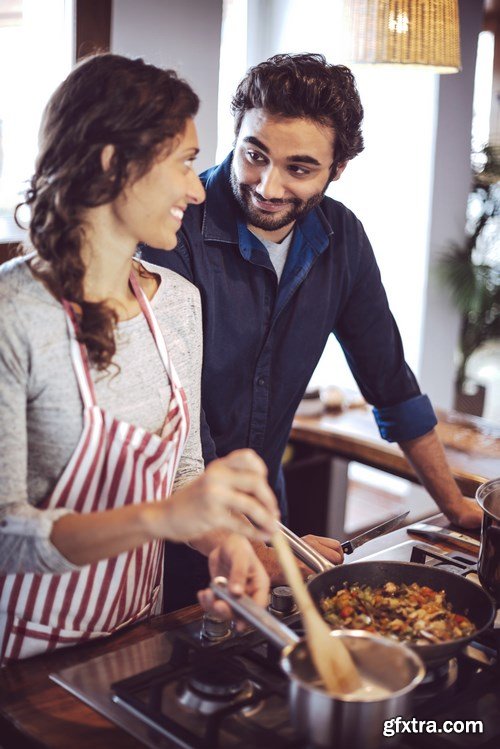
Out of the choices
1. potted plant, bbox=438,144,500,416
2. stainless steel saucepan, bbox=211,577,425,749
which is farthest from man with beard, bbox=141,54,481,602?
potted plant, bbox=438,144,500,416

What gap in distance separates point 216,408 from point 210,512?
0.97 m

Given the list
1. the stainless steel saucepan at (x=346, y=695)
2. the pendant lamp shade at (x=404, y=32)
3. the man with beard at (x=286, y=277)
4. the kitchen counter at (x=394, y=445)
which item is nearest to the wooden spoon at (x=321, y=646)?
the stainless steel saucepan at (x=346, y=695)

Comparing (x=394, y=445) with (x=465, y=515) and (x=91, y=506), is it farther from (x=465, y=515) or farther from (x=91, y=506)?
(x=91, y=506)

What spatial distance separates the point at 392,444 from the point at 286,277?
132cm

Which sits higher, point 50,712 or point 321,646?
point 321,646

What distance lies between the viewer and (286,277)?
6.96 ft

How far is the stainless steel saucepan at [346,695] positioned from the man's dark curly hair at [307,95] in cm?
113

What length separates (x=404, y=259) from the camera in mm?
5805

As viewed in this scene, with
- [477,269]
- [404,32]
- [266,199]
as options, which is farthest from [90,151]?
[477,269]

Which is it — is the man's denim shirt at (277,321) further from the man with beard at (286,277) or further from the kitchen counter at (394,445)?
the kitchen counter at (394,445)

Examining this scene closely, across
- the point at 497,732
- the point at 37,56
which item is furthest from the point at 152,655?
the point at 37,56

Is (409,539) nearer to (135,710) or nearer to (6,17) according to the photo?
(135,710)

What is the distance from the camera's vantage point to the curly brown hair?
4.50ft

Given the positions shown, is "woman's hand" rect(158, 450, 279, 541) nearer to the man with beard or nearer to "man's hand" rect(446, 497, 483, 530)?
the man with beard
